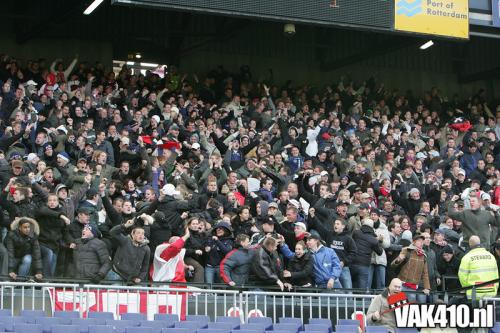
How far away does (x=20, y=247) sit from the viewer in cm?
1384

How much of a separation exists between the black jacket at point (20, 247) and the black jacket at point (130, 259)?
41.9 inches

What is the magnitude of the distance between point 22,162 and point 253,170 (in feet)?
14.0

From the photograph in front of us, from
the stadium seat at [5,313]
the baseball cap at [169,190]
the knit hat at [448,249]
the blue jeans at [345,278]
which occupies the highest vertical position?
the baseball cap at [169,190]

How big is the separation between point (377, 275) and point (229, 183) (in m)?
2.84

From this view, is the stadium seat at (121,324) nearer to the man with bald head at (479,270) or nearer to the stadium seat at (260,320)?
the stadium seat at (260,320)

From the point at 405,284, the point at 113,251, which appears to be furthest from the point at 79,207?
the point at 405,284

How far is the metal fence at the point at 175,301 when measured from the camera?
43.2ft

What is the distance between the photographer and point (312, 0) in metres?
19.6

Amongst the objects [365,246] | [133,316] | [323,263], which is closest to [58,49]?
[365,246]

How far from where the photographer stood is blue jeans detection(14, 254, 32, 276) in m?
13.9

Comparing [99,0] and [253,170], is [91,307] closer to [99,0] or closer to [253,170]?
[253,170]

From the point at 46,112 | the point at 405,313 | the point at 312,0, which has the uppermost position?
the point at 312,0

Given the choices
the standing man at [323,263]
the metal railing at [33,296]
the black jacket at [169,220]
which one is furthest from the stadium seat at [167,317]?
the standing man at [323,263]

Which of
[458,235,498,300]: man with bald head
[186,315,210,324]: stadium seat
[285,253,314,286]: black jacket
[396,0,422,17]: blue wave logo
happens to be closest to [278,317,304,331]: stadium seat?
[186,315,210,324]: stadium seat
